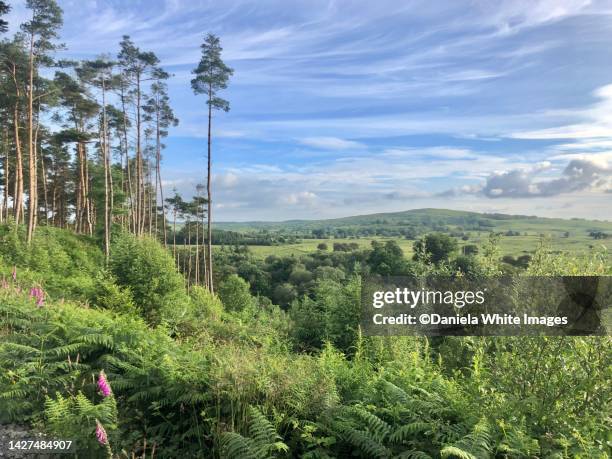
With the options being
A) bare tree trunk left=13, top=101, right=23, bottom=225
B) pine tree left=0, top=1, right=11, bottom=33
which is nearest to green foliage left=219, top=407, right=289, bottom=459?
pine tree left=0, top=1, right=11, bottom=33

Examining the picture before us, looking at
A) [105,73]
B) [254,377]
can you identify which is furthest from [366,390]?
[105,73]

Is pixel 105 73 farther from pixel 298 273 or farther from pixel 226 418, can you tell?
pixel 298 273

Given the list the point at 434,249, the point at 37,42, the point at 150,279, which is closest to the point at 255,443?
the point at 150,279

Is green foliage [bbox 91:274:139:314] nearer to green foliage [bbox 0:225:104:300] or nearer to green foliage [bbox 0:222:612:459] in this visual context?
green foliage [bbox 0:225:104:300]

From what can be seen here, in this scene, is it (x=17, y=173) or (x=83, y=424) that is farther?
(x=17, y=173)

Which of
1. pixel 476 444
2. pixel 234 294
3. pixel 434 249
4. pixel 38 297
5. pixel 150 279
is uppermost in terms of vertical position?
pixel 434 249

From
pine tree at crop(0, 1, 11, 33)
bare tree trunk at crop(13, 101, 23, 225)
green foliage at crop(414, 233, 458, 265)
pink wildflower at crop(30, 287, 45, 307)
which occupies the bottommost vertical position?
pink wildflower at crop(30, 287, 45, 307)

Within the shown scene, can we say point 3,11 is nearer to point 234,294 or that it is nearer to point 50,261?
point 50,261

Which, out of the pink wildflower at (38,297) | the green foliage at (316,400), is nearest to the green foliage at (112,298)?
the pink wildflower at (38,297)

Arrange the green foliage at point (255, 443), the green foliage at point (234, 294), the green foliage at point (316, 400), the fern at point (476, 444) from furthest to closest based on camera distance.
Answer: the green foliage at point (234, 294), the green foliage at point (316, 400), the green foliage at point (255, 443), the fern at point (476, 444)

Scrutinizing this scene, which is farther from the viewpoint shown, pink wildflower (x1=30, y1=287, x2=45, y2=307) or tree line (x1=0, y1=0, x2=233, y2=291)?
tree line (x1=0, y1=0, x2=233, y2=291)

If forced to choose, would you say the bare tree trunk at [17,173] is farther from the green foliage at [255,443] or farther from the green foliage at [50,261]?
the green foliage at [255,443]

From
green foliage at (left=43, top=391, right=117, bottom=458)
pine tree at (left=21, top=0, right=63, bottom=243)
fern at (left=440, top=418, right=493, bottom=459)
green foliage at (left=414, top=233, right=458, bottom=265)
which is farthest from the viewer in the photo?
pine tree at (left=21, top=0, right=63, bottom=243)

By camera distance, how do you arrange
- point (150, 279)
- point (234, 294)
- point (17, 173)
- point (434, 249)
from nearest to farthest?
point (150, 279) < point (434, 249) < point (17, 173) < point (234, 294)
